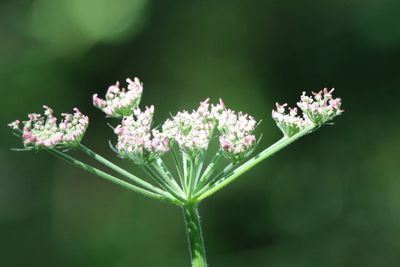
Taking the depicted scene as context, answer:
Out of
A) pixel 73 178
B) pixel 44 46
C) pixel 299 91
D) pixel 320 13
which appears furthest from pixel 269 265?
pixel 44 46

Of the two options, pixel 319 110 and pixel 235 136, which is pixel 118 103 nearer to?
pixel 235 136

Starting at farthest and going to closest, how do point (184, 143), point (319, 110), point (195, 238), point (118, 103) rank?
point (118, 103) → point (319, 110) → point (184, 143) → point (195, 238)

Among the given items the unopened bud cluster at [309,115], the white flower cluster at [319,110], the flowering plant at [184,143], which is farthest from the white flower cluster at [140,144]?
the white flower cluster at [319,110]

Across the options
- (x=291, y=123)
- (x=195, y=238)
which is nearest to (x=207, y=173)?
(x=195, y=238)

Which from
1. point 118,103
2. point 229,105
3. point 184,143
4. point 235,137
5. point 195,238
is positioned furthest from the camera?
point 229,105

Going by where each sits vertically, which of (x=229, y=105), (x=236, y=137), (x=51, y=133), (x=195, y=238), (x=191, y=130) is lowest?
(x=195, y=238)

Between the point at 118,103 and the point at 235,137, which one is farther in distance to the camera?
the point at 118,103

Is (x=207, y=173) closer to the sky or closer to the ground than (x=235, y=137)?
closer to the ground

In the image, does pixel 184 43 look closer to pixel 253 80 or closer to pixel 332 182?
pixel 253 80
